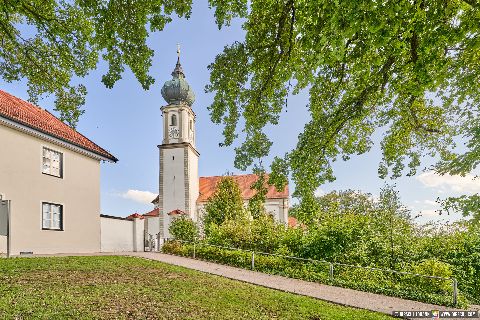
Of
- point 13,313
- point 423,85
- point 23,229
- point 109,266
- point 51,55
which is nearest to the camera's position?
point 423,85

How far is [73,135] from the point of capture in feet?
66.4

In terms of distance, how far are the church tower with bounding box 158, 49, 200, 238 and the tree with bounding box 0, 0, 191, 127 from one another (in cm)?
3034

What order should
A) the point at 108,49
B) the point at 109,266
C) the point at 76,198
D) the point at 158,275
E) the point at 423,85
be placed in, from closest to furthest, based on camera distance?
the point at 423,85
the point at 108,49
the point at 158,275
the point at 109,266
the point at 76,198

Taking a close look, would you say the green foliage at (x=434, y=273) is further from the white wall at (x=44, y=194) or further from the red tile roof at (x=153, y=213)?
the red tile roof at (x=153, y=213)

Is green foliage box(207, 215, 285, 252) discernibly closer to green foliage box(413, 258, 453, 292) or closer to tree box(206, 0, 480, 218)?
green foliage box(413, 258, 453, 292)

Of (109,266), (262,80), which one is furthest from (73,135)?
(262,80)

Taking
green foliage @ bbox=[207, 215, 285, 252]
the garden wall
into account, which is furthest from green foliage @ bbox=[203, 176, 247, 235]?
green foliage @ bbox=[207, 215, 285, 252]

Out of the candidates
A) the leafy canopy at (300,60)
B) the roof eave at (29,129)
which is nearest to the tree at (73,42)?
the leafy canopy at (300,60)

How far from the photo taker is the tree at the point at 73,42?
7695mm

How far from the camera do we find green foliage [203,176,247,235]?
33359 millimetres

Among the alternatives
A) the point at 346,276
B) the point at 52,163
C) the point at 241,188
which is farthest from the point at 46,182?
the point at 241,188

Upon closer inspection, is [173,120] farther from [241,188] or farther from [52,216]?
[52,216]

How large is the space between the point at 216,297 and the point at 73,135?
14.1m

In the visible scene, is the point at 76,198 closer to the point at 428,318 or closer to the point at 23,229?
the point at 23,229
